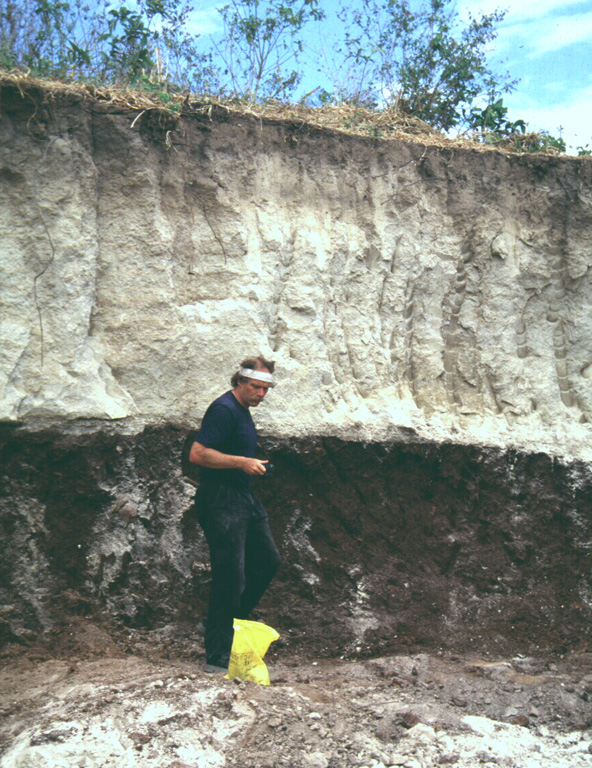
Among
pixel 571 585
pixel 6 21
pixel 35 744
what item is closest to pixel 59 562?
pixel 35 744

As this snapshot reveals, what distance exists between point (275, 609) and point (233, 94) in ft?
13.2

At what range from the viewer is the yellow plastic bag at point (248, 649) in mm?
4770

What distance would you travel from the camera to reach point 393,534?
20.6 ft

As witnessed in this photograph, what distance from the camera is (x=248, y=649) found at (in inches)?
189

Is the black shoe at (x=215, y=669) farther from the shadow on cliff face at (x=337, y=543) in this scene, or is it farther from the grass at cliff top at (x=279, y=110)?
the grass at cliff top at (x=279, y=110)

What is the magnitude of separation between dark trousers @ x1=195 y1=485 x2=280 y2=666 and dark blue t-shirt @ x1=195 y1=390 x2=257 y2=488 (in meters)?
0.06

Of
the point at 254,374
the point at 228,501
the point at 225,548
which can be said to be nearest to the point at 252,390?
the point at 254,374

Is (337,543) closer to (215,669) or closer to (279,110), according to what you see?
(215,669)

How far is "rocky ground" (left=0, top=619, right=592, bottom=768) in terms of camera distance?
13.8 feet

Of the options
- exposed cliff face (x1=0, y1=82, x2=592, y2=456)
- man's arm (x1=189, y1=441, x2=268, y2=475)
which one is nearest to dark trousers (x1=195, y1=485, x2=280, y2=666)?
man's arm (x1=189, y1=441, x2=268, y2=475)

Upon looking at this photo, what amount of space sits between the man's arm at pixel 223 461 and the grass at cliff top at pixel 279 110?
2.71 m

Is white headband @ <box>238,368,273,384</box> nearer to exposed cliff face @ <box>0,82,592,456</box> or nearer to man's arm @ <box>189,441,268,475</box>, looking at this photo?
man's arm @ <box>189,441,268,475</box>

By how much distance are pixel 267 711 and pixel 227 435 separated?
1.50m

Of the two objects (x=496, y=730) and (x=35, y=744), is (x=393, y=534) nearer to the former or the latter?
(x=496, y=730)
